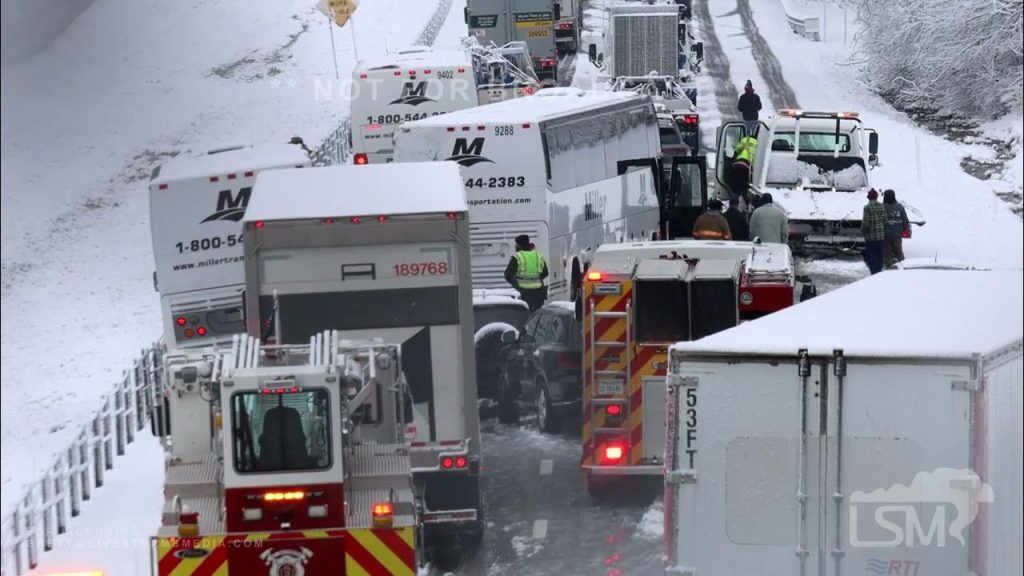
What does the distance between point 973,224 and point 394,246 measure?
190 inches

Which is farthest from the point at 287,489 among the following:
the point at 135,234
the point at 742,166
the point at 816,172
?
the point at 816,172

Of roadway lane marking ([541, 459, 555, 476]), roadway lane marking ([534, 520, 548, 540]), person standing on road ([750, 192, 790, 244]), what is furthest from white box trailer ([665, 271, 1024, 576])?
person standing on road ([750, 192, 790, 244])

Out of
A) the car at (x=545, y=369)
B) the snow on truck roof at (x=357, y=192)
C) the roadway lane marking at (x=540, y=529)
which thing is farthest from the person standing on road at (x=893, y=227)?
the snow on truck roof at (x=357, y=192)

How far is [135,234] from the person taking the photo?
76.1ft

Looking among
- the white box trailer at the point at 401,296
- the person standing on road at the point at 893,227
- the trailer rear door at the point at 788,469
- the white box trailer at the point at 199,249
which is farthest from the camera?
the white box trailer at the point at 199,249

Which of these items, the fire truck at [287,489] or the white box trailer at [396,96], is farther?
the white box trailer at [396,96]

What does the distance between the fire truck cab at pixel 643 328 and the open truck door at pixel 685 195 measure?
896 cm

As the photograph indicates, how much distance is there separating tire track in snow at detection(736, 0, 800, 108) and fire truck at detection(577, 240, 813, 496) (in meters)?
22.2

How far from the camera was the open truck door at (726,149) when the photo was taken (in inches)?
1093

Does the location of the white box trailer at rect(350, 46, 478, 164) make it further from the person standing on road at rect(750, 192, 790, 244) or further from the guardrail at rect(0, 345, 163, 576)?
the guardrail at rect(0, 345, 163, 576)

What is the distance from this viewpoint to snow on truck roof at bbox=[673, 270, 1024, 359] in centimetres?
916

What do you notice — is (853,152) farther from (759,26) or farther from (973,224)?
(759,26)

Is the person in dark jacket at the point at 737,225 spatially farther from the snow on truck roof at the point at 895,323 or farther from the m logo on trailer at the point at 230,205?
the snow on truck roof at the point at 895,323

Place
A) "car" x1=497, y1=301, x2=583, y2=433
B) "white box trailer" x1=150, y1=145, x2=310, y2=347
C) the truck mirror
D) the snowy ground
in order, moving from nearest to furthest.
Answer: the snowy ground, "car" x1=497, y1=301, x2=583, y2=433, "white box trailer" x1=150, y1=145, x2=310, y2=347, the truck mirror
